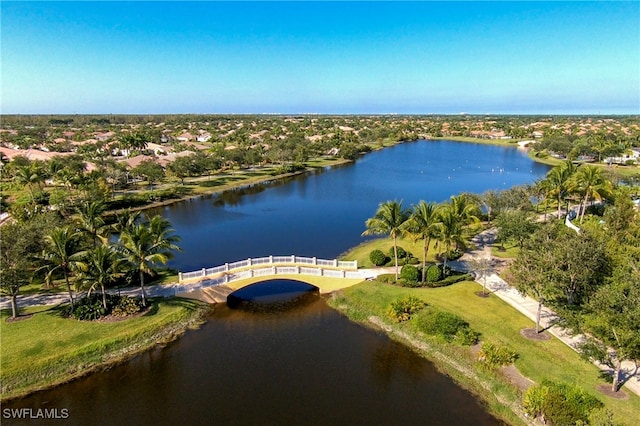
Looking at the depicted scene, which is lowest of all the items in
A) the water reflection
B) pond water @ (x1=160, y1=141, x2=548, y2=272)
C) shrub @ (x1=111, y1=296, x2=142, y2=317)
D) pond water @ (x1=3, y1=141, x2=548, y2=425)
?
pond water @ (x1=3, y1=141, x2=548, y2=425)

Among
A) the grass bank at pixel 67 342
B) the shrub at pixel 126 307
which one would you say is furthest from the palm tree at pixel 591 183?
the shrub at pixel 126 307

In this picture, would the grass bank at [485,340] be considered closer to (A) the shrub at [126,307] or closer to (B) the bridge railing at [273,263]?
(B) the bridge railing at [273,263]

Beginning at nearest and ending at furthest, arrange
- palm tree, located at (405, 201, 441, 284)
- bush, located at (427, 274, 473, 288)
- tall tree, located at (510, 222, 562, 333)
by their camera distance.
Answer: tall tree, located at (510, 222, 562, 333), palm tree, located at (405, 201, 441, 284), bush, located at (427, 274, 473, 288)

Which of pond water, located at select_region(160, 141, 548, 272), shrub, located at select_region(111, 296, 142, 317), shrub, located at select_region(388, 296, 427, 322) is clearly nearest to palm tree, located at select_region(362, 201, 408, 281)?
shrub, located at select_region(388, 296, 427, 322)

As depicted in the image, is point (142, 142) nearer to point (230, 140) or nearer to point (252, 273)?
point (230, 140)

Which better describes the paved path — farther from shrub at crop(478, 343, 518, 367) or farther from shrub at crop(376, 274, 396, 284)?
shrub at crop(478, 343, 518, 367)

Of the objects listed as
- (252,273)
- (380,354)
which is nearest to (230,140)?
(252,273)

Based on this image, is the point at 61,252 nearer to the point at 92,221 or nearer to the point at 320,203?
the point at 92,221
